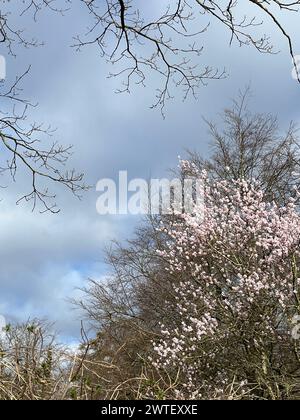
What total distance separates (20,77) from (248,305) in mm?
6645

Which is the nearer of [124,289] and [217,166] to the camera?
[217,166]

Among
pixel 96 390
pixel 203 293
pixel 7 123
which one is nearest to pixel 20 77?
pixel 7 123

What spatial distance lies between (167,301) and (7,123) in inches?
380

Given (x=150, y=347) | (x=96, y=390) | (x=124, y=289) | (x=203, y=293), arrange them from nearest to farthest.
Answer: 1. (x=96, y=390)
2. (x=203, y=293)
3. (x=150, y=347)
4. (x=124, y=289)

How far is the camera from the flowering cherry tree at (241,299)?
34.6 feet

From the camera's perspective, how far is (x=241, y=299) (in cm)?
1130

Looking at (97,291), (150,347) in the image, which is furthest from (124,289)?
(150,347)

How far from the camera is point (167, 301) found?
15.5 m

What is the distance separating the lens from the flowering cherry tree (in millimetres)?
10531
